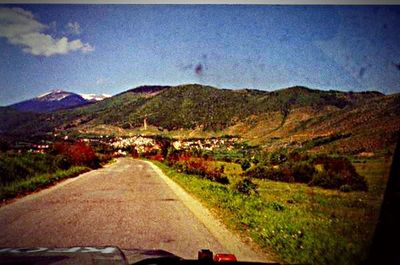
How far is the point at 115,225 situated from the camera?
7648 millimetres

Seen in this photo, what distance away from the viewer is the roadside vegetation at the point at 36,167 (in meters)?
13.5

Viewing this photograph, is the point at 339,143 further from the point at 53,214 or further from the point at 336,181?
the point at 53,214

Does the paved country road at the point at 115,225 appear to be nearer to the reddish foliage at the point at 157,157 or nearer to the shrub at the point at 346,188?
the shrub at the point at 346,188

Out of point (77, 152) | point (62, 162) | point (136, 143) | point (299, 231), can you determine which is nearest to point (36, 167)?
point (62, 162)

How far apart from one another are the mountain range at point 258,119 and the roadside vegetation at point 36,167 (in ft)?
4.99

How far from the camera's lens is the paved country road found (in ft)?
20.0

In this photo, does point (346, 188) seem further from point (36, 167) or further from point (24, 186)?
point (36, 167)

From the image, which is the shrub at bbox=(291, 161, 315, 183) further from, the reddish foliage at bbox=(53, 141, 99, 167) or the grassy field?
the reddish foliage at bbox=(53, 141, 99, 167)

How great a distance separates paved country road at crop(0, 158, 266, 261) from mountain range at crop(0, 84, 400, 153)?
392cm

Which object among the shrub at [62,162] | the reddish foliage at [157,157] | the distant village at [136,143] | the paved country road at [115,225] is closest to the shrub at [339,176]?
the distant village at [136,143]

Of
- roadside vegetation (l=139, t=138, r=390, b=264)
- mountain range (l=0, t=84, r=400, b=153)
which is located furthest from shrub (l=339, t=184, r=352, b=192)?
mountain range (l=0, t=84, r=400, b=153)

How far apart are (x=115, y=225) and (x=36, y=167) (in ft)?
41.6

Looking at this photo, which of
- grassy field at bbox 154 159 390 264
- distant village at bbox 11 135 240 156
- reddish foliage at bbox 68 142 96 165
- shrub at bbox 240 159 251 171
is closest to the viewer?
grassy field at bbox 154 159 390 264

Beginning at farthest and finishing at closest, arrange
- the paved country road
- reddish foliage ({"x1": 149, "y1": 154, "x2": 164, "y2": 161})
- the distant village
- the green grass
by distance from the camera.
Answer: reddish foliage ({"x1": 149, "y1": 154, "x2": 164, "y2": 161}), the distant village, the green grass, the paved country road
